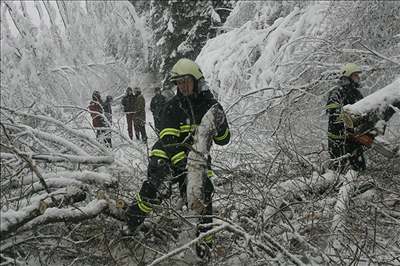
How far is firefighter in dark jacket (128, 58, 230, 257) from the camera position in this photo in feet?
10.9

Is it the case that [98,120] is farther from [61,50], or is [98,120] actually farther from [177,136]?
[177,136]

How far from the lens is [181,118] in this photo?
11.4ft

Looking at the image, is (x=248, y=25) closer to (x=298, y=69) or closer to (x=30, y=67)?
(x=298, y=69)

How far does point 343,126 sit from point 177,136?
2.20m

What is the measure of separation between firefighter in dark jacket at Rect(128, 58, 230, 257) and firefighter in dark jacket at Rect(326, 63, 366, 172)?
1453 millimetres

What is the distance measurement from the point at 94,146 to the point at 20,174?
4.23ft

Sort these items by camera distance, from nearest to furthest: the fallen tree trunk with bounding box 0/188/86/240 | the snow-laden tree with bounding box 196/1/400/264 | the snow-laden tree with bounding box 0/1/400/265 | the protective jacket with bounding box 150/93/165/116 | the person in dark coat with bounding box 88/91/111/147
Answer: the fallen tree trunk with bounding box 0/188/86/240, the snow-laden tree with bounding box 0/1/400/265, the snow-laden tree with bounding box 196/1/400/264, the person in dark coat with bounding box 88/91/111/147, the protective jacket with bounding box 150/93/165/116

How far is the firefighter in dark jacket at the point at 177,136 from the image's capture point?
10.9 feet

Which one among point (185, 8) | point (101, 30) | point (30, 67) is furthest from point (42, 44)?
point (185, 8)

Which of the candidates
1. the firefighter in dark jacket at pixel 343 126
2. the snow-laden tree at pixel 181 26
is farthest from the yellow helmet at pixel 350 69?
the snow-laden tree at pixel 181 26

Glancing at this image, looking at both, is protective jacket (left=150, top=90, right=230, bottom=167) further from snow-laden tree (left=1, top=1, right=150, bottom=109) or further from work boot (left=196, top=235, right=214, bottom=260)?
snow-laden tree (left=1, top=1, right=150, bottom=109)

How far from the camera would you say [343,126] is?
16.1ft

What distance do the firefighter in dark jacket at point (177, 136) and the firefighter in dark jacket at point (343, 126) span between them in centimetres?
145

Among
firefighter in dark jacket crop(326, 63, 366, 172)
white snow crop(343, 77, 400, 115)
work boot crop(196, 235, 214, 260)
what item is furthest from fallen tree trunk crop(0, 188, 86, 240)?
firefighter in dark jacket crop(326, 63, 366, 172)
